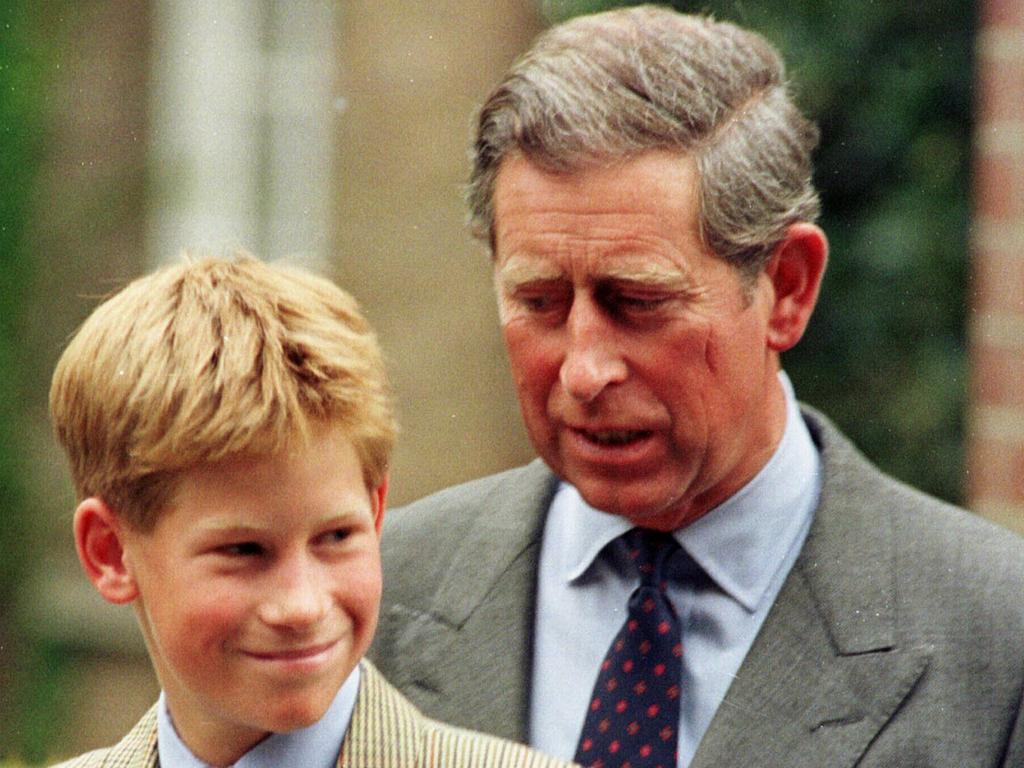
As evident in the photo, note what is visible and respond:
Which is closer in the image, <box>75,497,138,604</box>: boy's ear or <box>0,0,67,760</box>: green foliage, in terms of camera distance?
<box>75,497,138,604</box>: boy's ear

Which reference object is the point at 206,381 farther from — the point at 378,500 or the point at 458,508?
the point at 458,508

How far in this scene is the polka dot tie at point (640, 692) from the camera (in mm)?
3133

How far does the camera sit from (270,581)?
2.55 meters

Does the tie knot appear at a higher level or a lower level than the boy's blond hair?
lower

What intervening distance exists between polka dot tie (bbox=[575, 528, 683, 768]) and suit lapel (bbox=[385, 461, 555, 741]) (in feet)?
0.48

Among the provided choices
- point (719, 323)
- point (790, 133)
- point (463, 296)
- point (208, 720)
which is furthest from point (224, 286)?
point (463, 296)

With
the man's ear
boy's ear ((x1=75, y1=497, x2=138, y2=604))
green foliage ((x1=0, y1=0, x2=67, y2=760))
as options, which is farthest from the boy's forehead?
green foliage ((x1=0, y1=0, x2=67, y2=760))

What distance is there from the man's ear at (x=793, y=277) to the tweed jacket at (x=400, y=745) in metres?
0.95

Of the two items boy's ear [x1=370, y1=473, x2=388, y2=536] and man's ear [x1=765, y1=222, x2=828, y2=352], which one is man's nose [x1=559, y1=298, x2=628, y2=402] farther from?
boy's ear [x1=370, y1=473, x2=388, y2=536]

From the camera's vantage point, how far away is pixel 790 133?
340cm

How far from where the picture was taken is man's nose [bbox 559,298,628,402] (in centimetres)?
310

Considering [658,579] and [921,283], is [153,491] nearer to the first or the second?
[658,579]

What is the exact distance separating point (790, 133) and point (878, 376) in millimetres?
1955

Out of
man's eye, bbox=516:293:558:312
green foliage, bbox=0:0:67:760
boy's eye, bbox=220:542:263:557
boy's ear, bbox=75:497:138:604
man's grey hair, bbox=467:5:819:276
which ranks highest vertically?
man's grey hair, bbox=467:5:819:276
